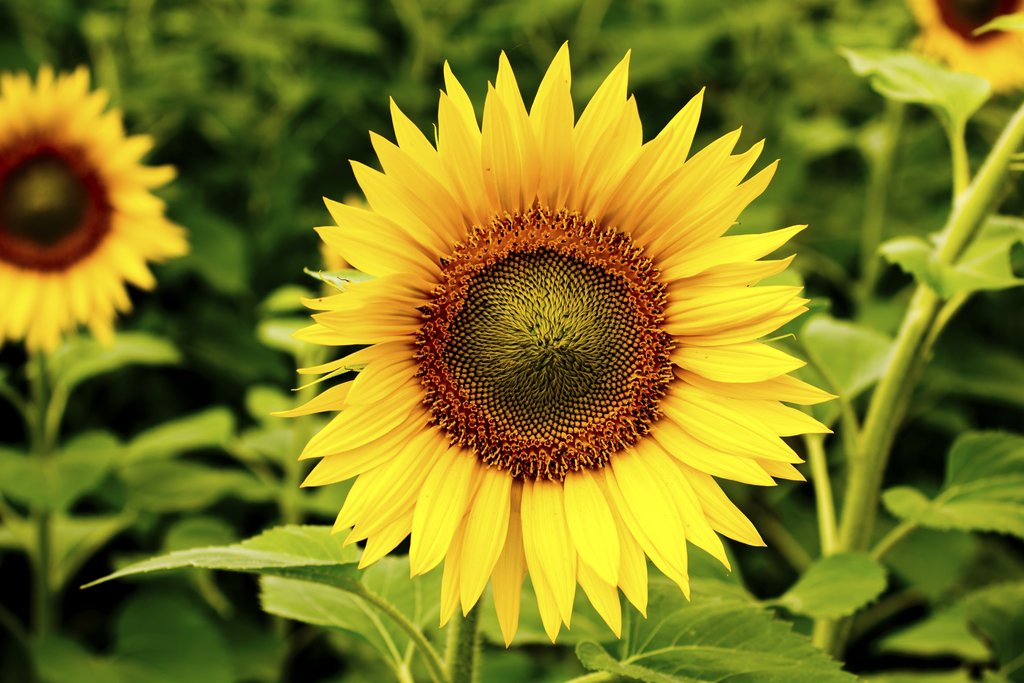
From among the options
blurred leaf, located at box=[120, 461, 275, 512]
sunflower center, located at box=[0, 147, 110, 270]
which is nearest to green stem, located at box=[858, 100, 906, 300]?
blurred leaf, located at box=[120, 461, 275, 512]

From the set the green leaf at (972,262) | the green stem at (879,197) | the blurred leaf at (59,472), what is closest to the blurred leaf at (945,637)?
the green leaf at (972,262)

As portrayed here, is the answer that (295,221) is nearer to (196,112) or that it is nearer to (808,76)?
(196,112)

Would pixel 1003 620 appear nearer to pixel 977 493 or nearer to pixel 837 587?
pixel 977 493

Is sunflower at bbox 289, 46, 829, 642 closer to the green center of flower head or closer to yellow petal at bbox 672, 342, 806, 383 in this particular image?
yellow petal at bbox 672, 342, 806, 383

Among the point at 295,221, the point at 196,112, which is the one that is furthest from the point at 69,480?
the point at 196,112

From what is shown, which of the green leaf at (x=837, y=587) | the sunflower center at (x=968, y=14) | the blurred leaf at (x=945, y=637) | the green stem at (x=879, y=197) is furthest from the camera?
the sunflower center at (x=968, y=14)

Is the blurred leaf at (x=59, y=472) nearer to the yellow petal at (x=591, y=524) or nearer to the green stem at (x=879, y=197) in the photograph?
the yellow petal at (x=591, y=524)
